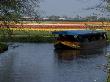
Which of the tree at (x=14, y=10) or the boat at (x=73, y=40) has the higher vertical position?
the tree at (x=14, y=10)

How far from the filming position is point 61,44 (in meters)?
39.2

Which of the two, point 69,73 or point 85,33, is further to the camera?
point 85,33

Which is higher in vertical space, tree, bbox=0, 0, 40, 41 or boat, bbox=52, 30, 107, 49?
tree, bbox=0, 0, 40, 41

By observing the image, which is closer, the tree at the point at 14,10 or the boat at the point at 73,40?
the tree at the point at 14,10

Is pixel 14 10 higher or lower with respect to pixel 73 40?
higher

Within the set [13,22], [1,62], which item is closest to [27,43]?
[1,62]

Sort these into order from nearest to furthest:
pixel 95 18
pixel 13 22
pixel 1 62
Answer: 1. pixel 95 18
2. pixel 13 22
3. pixel 1 62

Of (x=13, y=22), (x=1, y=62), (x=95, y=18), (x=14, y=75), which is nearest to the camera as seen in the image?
(x=95, y=18)

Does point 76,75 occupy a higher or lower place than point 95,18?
lower

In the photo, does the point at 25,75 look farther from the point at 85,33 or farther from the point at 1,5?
the point at 85,33

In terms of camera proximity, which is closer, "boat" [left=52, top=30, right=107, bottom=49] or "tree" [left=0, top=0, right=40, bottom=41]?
"tree" [left=0, top=0, right=40, bottom=41]

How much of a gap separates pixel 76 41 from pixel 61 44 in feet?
5.04

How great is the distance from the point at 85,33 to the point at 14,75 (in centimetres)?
2111

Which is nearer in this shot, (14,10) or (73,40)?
(14,10)
